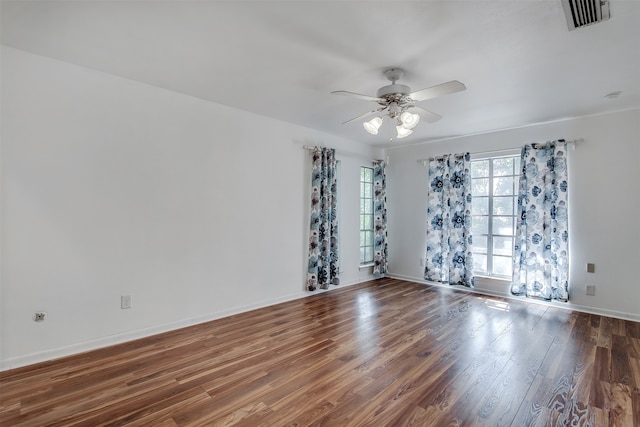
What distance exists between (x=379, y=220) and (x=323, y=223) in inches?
61.9

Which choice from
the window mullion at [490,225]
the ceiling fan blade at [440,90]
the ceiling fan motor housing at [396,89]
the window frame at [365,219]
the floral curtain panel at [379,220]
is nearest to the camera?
the ceiling fan blade at [440,90]

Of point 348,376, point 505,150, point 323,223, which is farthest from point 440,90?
point 505,150

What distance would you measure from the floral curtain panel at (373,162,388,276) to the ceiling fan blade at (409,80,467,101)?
3332mm

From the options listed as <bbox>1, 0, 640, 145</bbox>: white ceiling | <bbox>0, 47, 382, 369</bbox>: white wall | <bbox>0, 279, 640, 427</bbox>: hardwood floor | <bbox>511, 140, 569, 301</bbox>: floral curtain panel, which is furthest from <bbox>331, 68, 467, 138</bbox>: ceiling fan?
<bbox>511, 140, 569, 301</bbox>: floral curtain panel

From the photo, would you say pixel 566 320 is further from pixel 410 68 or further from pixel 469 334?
pixel 410 68

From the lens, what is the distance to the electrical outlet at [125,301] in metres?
2.95

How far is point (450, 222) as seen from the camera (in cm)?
511

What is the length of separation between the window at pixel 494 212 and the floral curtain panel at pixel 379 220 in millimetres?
1546

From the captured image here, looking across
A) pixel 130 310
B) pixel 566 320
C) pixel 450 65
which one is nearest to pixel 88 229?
pixel 130 310

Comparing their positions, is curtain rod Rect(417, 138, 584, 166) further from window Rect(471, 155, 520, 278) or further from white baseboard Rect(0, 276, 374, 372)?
white baseboard Rect(0, 276, 374, 372)

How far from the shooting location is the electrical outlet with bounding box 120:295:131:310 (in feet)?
9.67

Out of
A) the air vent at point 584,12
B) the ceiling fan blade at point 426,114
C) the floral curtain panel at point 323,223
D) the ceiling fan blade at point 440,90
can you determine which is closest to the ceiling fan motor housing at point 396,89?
the ceiling fan blade at point 440,90

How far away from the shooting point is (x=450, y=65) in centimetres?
260

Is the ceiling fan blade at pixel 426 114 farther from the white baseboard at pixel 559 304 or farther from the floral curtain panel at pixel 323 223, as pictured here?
the white baseboard at pixel 559 304
